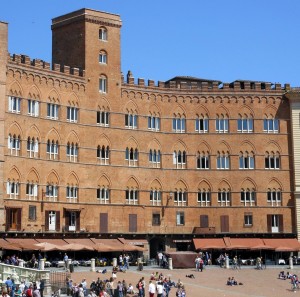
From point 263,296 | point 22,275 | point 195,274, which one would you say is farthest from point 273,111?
point 22,275

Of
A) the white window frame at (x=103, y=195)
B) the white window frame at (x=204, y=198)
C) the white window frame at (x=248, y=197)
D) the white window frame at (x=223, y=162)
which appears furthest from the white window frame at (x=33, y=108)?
the white window frame at (x=248, y=197)

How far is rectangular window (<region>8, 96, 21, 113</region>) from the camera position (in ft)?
250

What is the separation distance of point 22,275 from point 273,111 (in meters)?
43.9

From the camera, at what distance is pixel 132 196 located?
8494 cm

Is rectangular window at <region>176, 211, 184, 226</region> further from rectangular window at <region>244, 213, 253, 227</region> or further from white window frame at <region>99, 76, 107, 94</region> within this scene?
white window frame at <region>99, 76, 107, 94</region>

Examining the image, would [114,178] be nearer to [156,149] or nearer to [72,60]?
[156,149]

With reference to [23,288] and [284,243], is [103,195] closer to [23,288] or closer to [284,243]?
[284,243]

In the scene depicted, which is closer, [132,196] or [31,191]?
[31,191]

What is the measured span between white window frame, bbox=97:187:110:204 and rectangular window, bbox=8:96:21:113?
13.0 meters

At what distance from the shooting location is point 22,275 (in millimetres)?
56406

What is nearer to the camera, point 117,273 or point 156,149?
point 117,273

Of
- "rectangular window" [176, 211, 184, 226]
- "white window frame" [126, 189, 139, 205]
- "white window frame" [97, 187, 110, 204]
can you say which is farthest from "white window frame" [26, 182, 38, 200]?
"rectangular window" [176, 211, 184, 226]

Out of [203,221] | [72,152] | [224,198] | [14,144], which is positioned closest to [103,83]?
[72,152]

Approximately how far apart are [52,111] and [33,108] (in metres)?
2.49
